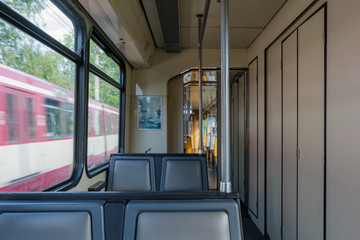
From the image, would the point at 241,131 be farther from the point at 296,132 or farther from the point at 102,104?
the point at 102,104

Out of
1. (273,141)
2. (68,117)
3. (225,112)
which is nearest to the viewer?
(225,112)

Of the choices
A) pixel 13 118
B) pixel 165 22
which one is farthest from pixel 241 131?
pixel 13 118

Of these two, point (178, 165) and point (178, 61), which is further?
point (178, 61)

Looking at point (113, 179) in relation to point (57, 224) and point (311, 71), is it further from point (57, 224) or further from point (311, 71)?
point (311, 71)

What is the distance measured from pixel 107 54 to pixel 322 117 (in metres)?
2.50

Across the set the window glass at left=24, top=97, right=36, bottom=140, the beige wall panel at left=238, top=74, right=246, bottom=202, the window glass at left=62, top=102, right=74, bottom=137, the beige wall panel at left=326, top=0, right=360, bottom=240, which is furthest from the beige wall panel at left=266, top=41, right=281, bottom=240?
the window glass at left=24, top=97, right=36, bottom=140

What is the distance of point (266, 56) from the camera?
108 inches

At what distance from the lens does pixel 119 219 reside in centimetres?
86

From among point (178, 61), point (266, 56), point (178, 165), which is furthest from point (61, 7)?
point (266, 56)

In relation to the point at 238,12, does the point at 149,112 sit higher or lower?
lower

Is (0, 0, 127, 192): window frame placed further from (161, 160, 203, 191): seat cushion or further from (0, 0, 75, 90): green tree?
(161, 160, 203, 191): seat cushion

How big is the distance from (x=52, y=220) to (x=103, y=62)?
2067 millimetres

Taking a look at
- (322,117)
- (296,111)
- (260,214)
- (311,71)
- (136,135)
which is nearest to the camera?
(322,117)

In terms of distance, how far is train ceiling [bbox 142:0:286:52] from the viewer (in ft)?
7.29
